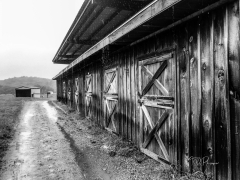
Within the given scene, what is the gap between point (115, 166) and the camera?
14.5 ft

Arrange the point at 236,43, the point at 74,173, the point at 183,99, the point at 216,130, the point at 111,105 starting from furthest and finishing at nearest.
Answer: the point at 111,105, the point at 74,173, the point at 183,99, the point at 216,130, the point at 236,43

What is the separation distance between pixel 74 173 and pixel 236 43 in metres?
4.04

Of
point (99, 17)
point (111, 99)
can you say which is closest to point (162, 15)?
point (99, 17)

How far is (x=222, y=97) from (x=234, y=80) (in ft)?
1.05

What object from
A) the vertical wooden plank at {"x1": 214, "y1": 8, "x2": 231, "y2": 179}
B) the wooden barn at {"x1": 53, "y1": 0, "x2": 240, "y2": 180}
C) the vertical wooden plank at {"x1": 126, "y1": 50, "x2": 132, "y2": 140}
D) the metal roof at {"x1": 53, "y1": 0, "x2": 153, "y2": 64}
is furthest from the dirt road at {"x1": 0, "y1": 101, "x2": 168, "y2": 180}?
the metal roof at {"x1": 53, "y1": 0, "x2": 153, "y2": 64}

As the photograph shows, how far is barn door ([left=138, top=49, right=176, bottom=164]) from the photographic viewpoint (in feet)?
12.8

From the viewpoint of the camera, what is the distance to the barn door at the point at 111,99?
6738mm

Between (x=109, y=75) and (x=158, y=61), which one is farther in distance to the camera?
(x=109, y=75)

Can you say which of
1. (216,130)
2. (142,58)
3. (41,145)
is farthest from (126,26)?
(41,145)

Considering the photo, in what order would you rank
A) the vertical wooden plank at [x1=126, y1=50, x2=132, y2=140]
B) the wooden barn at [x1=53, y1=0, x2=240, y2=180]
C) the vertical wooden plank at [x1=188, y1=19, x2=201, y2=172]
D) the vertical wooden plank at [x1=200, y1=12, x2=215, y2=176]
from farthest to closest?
the vertical wooden plank at [x1=126, y1=50, x2=132, y2=140], the vertical wooden plank at [x1=188, y1=19, x2=201, y2=172], the vertical wooden plank at [x1=200, y1=12, x2=215, y2=176], the wooden barn at [x1=53, y1=0, x2=240, y2=180]

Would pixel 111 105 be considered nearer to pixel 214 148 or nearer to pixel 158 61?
pixel 158 61

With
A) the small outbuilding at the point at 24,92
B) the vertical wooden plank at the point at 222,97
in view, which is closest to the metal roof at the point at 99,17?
the vertical wooden plank at the point at 222,97

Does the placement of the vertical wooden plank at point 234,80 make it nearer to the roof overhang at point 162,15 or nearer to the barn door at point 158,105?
the roof overhang at point 162,15

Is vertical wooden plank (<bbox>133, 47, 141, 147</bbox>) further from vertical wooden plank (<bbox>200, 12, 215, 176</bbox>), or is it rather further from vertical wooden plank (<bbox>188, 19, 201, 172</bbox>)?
vertical wooden plank (<bbox>200, 12, 215, 176</bbox>)
